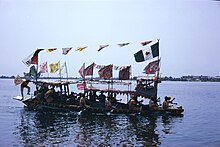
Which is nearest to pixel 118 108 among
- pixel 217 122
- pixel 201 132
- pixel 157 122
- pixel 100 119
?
pixel 100 119

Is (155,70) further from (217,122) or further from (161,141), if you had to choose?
(161,141)

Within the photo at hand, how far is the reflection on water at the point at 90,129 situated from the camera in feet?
35.7

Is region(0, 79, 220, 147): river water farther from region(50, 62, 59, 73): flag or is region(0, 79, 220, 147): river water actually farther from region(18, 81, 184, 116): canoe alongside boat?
region(50, 62, 59, 73): flag

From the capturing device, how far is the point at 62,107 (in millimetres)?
17281

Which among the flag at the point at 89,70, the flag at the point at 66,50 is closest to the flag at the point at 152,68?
the flag at the point at 89,70

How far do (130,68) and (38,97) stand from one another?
5596 millimetres

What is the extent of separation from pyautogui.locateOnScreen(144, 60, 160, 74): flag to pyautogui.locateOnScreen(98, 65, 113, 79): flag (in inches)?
78.9

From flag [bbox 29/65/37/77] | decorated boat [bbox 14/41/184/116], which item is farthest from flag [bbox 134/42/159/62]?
flag [bbox 29/65/37/77]

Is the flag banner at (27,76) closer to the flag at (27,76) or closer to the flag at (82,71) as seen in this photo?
the flag at (27,76)

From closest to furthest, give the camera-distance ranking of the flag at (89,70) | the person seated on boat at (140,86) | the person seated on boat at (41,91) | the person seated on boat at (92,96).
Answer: the person seated on boat at (140,86) → the person seated on boat at (92,96) → the flag at (89,70) → the person seated on boat at (41,91)

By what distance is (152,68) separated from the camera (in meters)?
16.6

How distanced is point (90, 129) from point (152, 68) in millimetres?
5281

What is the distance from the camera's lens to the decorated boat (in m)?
A: 16.5

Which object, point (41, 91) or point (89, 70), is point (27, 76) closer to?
point (41, 91)
